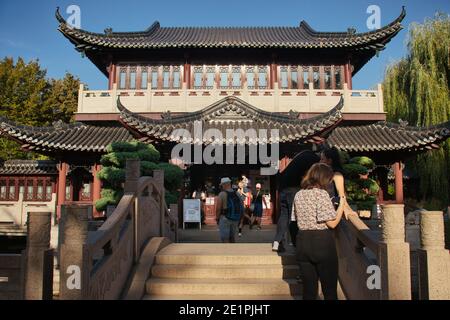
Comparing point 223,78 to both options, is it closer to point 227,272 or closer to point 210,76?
point 210,76

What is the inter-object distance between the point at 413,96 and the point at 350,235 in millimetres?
16316

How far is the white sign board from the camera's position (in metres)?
12.4

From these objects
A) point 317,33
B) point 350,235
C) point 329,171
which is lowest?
point 350,235

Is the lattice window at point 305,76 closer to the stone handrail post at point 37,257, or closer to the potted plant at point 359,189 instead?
the potted plant at point 359,189

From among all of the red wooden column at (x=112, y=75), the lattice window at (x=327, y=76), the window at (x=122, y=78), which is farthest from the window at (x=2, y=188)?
the lattice window at (x=327, y=76)

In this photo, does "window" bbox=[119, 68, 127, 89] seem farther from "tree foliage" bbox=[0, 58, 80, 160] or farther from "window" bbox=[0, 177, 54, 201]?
"tree foliage" bbox=[0, 58, 80, 160]

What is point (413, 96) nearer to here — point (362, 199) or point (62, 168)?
point (362, 199)

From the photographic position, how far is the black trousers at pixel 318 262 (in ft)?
10.8

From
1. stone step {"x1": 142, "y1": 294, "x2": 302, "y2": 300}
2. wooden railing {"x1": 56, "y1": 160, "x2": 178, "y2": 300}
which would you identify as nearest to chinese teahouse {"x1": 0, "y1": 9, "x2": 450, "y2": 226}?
wooden railing {"x1": 56, "y1": 160, "x2": 178, "y2": 300}

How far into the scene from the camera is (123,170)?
1026 cm

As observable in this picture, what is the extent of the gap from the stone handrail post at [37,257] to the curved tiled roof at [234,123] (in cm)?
840

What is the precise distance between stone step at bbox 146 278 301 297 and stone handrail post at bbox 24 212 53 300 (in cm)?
153

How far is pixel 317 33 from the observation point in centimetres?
1823
